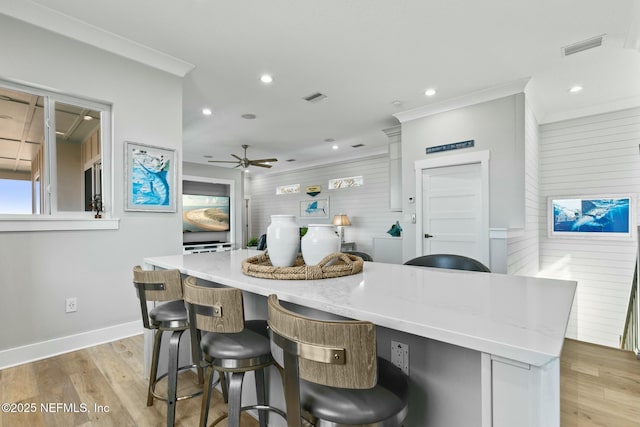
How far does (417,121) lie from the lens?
4.87 metres

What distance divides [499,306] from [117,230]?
10.4ft

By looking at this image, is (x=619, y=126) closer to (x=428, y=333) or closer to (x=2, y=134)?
(x=428, y=333)

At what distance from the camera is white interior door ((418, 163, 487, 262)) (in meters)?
4.21


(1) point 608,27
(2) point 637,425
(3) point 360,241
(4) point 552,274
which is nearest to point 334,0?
(1) point 608,27

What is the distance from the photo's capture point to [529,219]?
14.5 feet

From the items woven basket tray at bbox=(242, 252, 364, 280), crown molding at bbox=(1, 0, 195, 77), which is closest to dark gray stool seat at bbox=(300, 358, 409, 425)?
woven basket tray at bbox=(242, 252, 364, 280)

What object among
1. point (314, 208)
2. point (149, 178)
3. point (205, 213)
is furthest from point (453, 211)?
point (205, 213)

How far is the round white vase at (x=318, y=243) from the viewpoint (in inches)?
61.7

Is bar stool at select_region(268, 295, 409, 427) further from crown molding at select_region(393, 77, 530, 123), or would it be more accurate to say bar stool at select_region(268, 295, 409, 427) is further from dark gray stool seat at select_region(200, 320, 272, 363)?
crown molding at select_region(393, 77, 530, 123)

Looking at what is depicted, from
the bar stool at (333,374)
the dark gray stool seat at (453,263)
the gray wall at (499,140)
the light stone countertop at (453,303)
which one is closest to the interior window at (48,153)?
the light stone countertop at (453,303)

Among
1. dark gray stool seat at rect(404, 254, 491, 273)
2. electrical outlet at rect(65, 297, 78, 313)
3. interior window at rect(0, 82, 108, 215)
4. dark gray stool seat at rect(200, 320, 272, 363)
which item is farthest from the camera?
electrical outlet at rect(65, 297, 78, 313)

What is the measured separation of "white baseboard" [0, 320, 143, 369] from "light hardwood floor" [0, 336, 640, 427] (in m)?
0.07

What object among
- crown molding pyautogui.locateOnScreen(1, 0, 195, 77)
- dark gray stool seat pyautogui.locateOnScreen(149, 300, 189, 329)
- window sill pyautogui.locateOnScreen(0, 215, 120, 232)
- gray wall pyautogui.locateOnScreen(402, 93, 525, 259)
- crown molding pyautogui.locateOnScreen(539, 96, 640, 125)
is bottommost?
dark gray stool seat pyautogui.locateOnScreen(149, 300, 189, 329)

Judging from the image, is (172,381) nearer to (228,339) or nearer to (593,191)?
(228,339)
